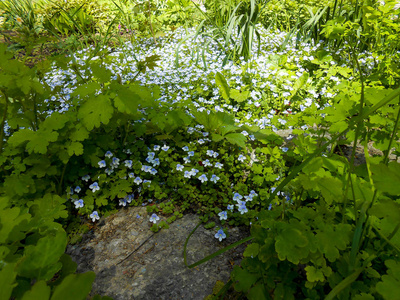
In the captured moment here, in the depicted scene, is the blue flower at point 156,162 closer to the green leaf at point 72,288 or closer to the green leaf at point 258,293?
the green leaf at point 258,293

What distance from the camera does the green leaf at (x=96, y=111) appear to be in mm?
1626

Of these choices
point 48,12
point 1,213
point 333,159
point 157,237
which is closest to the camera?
point 1,213

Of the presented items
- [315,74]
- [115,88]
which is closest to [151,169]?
[115,88]

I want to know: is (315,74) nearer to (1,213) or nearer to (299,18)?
(299,18)

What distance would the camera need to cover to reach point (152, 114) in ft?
6.78

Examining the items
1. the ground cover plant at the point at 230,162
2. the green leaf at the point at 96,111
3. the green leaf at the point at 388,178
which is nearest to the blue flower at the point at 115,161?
the ground cover plant at the point at 230,162

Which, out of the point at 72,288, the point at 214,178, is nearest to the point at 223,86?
the point at 214,178

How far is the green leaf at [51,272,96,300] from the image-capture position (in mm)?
664

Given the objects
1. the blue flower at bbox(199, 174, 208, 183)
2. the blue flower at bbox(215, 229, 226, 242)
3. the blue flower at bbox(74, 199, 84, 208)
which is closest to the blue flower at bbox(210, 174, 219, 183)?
the blue flower at bbox(199, 174, 208, 183)

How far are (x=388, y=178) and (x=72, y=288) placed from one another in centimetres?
98

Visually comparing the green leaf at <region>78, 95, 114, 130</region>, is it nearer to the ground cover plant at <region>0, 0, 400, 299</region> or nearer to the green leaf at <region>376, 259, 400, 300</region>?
the ground cover plant at <region>0, 0, 400, 299</region>

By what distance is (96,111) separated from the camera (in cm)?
163

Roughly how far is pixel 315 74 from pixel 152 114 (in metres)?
2.46

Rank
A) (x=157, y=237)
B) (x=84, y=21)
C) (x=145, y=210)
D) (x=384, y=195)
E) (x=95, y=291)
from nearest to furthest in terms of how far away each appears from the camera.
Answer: (x=384, y=195) < (x=95, y=291) < (x=157, y=237) < (x=145, y=210) < (x=84, y=21)
